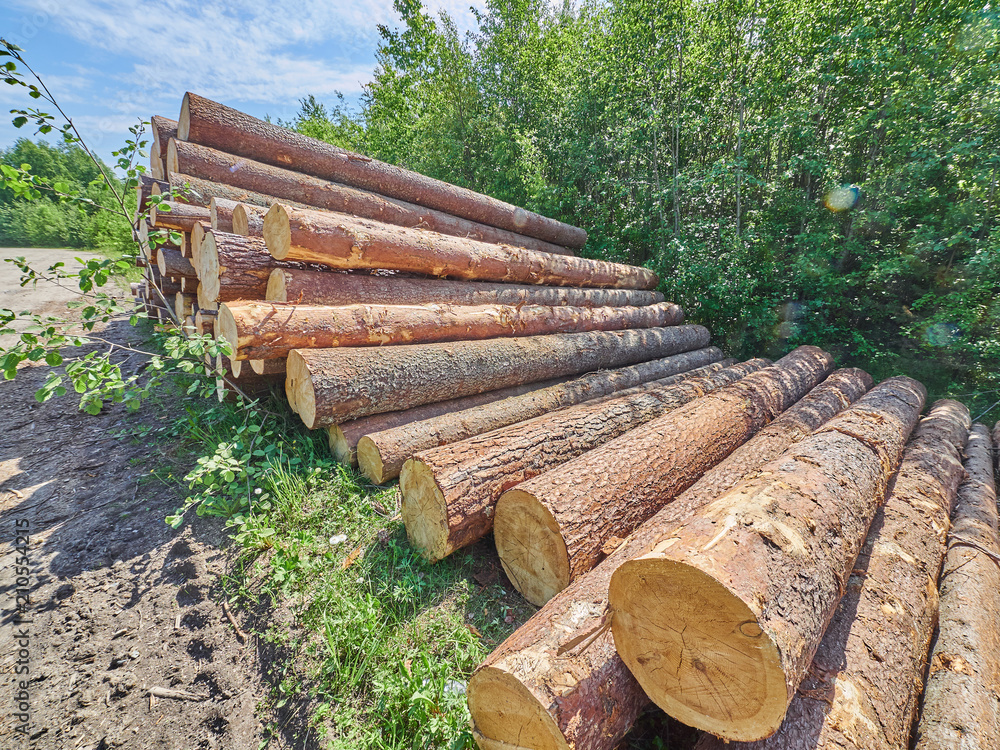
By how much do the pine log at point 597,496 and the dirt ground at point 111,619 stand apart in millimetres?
1461

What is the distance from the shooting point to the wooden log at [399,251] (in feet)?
10.3

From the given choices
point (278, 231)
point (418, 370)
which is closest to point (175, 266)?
point (278, 231)

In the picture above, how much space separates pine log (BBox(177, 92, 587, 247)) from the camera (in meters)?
4.24

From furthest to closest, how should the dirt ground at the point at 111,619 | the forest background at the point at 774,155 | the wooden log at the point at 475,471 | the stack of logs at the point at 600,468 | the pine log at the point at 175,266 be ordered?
the forest background at the point at 774,155, the pine log at the point at 175,266, the wooden log at the point at 475,471, the dirt ground at the point at 111,619, the stack of logs at the point at 600,468

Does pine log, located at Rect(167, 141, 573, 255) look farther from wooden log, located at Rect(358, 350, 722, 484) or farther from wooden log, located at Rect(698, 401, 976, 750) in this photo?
wooden log, located at Rect(698, 401, 976, 750)

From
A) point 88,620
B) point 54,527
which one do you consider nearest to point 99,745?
point 88,620

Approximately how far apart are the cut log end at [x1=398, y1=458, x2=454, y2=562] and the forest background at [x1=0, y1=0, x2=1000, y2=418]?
327cm

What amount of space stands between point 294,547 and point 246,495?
2.08 feet

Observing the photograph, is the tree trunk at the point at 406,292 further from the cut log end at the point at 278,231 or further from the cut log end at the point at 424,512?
the cut log end at the point at 424,512

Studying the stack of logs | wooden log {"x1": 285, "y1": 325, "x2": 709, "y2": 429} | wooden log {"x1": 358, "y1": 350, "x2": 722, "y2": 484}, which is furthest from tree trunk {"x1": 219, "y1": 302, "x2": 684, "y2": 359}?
wooden log {"x1": 358, "y1": 350, "x2": 722, "y2": 484}

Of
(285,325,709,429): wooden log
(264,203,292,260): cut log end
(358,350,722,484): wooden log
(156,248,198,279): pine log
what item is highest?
(264,203,292,260): cut log end

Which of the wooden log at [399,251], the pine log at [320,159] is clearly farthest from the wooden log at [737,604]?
the pine log at [320,159]

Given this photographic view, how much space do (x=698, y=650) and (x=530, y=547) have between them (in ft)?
3.56

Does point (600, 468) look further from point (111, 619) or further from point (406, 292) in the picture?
point (111, 619)
